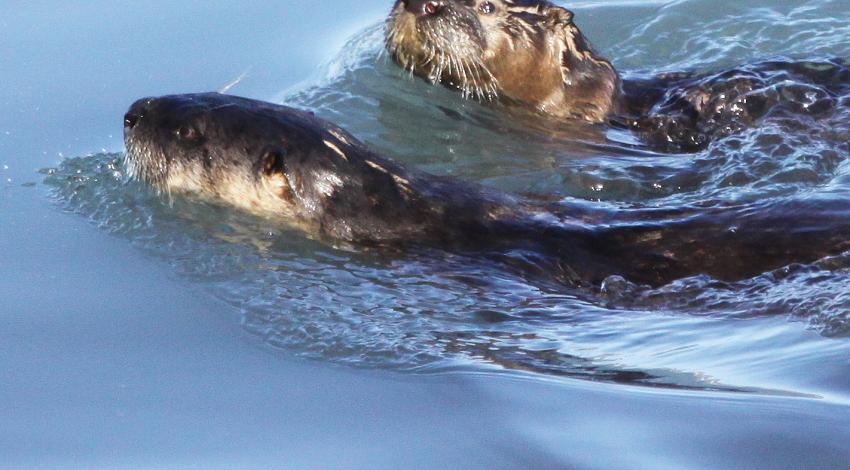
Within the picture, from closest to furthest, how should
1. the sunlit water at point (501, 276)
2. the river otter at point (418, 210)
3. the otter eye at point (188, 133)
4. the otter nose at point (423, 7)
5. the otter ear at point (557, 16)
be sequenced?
1. the sunlit water at point (501, 276)
2. the river otter at point (418, 210)
3. the otter eye at point (188, 133)
4. the otter nose at point (423, 7)
5. the otter ear at point (557, 16)

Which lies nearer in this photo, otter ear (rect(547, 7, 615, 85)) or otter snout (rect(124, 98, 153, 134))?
otter snout (rect(124, 98, 153, 134))

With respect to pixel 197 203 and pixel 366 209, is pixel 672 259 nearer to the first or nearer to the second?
pixel 366 209

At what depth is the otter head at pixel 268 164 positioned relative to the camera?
17.5 feet

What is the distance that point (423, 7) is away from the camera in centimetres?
731

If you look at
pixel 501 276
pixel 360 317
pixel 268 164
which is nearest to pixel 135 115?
Answer: pixel 268 164

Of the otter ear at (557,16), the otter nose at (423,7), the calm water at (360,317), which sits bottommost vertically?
the calm water at (360,317)

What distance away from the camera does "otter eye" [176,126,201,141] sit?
18.1ft

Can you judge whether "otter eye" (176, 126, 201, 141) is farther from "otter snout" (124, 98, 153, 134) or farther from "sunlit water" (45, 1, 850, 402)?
"sunlit water" (45, 1, 850, 402)

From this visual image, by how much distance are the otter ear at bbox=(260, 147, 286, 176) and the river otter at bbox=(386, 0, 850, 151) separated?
2.18 meters

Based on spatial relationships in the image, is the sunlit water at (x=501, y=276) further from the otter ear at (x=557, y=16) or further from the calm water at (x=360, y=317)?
the otter ear at (x=557, y=16)

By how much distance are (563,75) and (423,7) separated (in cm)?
100

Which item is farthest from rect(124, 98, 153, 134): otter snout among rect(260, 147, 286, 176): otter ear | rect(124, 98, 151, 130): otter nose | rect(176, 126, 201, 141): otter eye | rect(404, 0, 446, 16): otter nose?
rect(404, 0, 446, 16): otter nose

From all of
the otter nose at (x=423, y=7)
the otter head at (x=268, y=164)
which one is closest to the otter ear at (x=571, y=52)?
the otter nose at (x=423, y=7)

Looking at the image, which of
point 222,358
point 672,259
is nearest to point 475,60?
point 672,259
